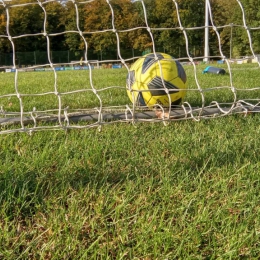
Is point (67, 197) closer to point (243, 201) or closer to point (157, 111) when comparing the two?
point (243, 201)

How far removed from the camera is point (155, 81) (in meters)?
2.46

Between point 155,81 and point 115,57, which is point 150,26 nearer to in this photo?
point 115,57

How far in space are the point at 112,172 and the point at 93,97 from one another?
208 cm

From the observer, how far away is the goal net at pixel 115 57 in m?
2.21

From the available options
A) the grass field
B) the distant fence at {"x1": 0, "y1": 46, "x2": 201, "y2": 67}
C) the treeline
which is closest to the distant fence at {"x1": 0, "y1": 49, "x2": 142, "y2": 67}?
the distant fence at {"x1": 0, "y1": 46, "x2": 201, "y2": 67}

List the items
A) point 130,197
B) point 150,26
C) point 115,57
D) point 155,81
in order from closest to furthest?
point 130,197 → point 155,81 → point 150,26 → point 115,57

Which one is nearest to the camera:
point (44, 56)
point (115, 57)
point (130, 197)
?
point (130, 197)

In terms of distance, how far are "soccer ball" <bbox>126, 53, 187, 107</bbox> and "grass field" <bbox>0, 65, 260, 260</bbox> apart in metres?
0.58

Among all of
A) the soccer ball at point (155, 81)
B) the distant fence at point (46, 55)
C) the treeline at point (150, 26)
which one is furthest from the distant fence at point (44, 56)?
the soccer ball at point (155, 81)

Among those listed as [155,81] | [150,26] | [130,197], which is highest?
[155,81]

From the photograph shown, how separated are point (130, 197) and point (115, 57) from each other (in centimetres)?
2679

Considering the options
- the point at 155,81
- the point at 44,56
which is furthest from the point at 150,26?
the point at 44,56

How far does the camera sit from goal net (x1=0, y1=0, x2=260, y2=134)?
221 cm

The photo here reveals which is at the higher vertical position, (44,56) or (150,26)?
(150,26)
